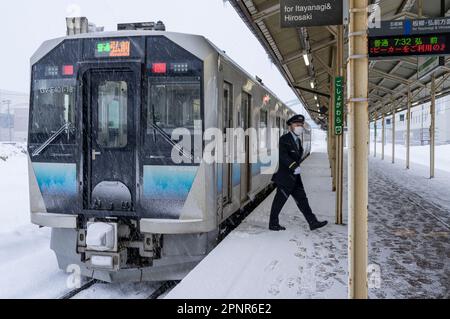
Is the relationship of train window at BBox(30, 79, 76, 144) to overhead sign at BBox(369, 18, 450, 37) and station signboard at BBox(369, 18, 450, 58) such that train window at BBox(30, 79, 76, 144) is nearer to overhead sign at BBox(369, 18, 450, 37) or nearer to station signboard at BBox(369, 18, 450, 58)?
station signboard at BBox(369, 18, 450, 58)

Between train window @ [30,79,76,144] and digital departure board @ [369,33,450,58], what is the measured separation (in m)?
4.96

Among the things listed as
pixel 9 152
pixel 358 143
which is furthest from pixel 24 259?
pixel 9 152

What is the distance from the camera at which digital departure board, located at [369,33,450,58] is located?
698cm

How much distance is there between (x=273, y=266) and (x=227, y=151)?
6.01 ft

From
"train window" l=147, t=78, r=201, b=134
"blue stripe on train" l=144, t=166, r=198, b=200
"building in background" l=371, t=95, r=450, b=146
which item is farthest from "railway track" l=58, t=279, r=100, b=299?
"building in background" l=371, t=95, r=450, b=146

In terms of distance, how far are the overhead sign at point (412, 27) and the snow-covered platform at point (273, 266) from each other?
11.1 feet

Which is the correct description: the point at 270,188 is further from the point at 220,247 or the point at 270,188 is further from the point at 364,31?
the point at 364,31

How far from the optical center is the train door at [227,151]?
5.74 m

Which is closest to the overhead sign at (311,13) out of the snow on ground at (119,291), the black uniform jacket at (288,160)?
the black uniform jacket at (288,160)

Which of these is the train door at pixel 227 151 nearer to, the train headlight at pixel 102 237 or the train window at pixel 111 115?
the train window at pixel 111 115

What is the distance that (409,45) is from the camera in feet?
23.3

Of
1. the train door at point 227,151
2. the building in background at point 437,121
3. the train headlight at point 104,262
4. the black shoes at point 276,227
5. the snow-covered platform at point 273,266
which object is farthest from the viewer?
the building in background at point 437,121

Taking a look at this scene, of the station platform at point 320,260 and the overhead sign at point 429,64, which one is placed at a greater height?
the overhead sign at point 429,64
